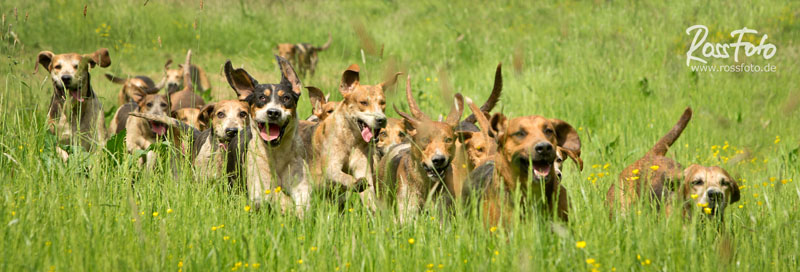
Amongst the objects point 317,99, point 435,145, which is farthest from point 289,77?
point 317,99

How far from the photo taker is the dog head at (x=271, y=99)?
629 cm

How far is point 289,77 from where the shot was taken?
6.94 m

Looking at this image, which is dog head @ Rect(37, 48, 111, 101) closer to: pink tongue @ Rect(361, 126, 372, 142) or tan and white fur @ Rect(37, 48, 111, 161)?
tan and white fur @ Rect(37, 48, 111, 161)

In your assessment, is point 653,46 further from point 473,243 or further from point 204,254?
point 204,254

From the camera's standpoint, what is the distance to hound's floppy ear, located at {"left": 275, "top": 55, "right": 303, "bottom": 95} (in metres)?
6.86

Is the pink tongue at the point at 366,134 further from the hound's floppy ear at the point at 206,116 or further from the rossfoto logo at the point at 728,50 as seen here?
the rossfoto logo at the point at 728,50

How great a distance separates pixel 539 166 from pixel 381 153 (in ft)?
10.8

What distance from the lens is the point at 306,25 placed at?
2116 cm

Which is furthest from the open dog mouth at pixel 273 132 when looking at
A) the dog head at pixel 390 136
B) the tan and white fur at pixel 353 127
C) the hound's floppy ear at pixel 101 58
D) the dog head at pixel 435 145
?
the hound's floppy ear at pixel 101 58

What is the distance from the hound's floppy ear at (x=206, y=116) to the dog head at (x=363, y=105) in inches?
46.5

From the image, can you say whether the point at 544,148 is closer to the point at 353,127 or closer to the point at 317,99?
the point at 353,127

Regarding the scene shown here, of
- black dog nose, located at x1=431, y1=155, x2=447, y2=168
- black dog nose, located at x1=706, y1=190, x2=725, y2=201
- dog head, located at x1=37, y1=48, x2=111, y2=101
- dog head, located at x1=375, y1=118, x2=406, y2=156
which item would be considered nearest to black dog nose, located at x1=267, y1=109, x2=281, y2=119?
black dog nose, located at x1=431, y1=155, x2=447, y2=168

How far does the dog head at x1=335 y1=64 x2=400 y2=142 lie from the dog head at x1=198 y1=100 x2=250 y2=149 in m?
0.93

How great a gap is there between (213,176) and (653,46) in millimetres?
8673
